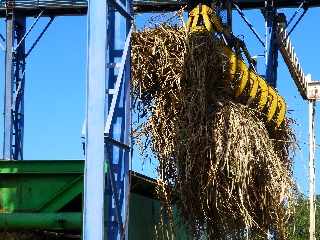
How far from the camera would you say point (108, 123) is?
6848mm

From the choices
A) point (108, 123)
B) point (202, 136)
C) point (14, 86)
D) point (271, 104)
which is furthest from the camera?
point (14, 86)

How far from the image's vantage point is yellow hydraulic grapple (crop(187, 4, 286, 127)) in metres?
8.24

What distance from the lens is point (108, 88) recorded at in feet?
24.5

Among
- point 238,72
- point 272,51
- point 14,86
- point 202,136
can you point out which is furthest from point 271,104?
point 14,86

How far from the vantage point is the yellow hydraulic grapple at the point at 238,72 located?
824cm

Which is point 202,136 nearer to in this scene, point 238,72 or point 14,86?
point 238,72

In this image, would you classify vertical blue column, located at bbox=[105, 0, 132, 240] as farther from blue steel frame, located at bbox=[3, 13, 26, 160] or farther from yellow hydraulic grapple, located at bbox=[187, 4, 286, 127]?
blue steel frame, located at bbox=[3, 13, 26, 160]

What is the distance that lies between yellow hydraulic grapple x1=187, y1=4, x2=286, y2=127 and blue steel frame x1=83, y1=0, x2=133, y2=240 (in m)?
0.92

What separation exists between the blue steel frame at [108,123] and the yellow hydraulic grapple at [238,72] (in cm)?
92

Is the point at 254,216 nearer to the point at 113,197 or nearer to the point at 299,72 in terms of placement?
the point at 113,197

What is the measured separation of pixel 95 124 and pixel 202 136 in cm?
156

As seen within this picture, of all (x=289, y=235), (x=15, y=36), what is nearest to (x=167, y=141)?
(x=289, y=235)

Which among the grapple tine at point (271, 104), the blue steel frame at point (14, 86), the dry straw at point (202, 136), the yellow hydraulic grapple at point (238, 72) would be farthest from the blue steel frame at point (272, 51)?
the dry straw at point (202, 136)

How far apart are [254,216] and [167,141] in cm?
147
